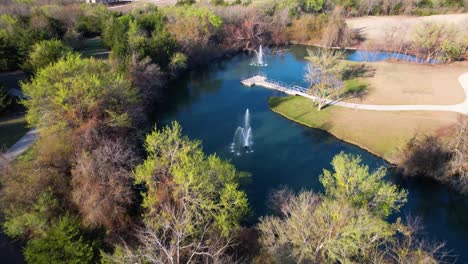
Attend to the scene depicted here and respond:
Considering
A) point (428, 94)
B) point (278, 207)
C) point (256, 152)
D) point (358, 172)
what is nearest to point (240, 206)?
point (278, 207)

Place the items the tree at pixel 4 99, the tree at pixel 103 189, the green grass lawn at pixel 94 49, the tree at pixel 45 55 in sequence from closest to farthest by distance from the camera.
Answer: the tree at pixel 103 189, the tree at pixel 4 99, the tree at pixel 45 55, the green grass lawn at pixel 94 49

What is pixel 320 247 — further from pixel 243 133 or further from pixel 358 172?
pixel 243 133

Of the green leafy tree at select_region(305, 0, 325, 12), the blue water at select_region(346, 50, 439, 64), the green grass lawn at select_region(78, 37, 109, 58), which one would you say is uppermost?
the green leafy tree at select_region(305, 0, 325, 12)

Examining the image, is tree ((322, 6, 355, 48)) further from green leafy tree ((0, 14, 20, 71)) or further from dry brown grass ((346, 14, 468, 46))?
green leafy tree ((0, 14, 20, 71))

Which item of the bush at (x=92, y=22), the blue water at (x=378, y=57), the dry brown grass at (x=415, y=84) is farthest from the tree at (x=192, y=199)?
the bush at (x=92, y=22)

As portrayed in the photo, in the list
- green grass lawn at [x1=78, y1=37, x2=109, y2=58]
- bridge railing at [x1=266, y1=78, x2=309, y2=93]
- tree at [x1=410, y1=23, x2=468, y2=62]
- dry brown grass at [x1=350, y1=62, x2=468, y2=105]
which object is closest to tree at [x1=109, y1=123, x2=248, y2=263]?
bridge railing at [x1=266, y1=78, x2=309, y2=93]

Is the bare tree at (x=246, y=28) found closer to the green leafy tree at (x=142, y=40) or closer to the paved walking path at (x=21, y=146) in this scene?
the green leafy tree at (x=142, y=40)
